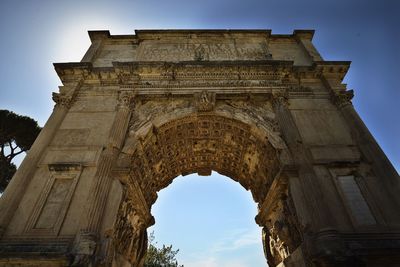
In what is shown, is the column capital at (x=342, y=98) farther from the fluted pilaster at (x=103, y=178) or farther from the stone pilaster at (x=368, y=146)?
the fluted pilaster at (x=103, y=178)

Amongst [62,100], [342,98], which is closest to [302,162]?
[342,98]

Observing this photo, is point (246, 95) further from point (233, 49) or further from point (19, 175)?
point (19, 175)

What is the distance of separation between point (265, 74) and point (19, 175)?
28.6 ft

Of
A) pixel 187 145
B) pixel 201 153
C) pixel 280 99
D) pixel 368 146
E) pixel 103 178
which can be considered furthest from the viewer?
pixel 201 153

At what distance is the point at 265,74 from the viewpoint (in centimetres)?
909

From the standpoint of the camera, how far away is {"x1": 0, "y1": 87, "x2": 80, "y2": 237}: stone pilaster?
5.60 m

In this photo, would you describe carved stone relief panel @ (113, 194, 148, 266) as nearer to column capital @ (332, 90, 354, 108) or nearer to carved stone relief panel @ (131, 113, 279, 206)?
carved stone relief panel @ (131, 113, 279, 206)

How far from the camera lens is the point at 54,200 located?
600cm

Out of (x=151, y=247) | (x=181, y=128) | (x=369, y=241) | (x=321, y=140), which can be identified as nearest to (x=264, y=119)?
(x=321, y=140)

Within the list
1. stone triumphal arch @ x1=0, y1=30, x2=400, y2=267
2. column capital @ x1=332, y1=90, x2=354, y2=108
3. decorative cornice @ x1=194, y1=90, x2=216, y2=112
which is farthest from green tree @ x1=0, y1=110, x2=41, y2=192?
column capital @ x1=332, y1=90, x2=354, y2=108

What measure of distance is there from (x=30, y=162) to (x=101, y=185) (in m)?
2.32

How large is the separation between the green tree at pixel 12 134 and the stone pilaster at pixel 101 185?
10.6 metres

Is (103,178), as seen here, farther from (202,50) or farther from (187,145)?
(202,50)

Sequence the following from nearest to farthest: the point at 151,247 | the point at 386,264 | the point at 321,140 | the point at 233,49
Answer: the point at 386,264, the point at 321,140, the point at 233,49, the point at 151,247
